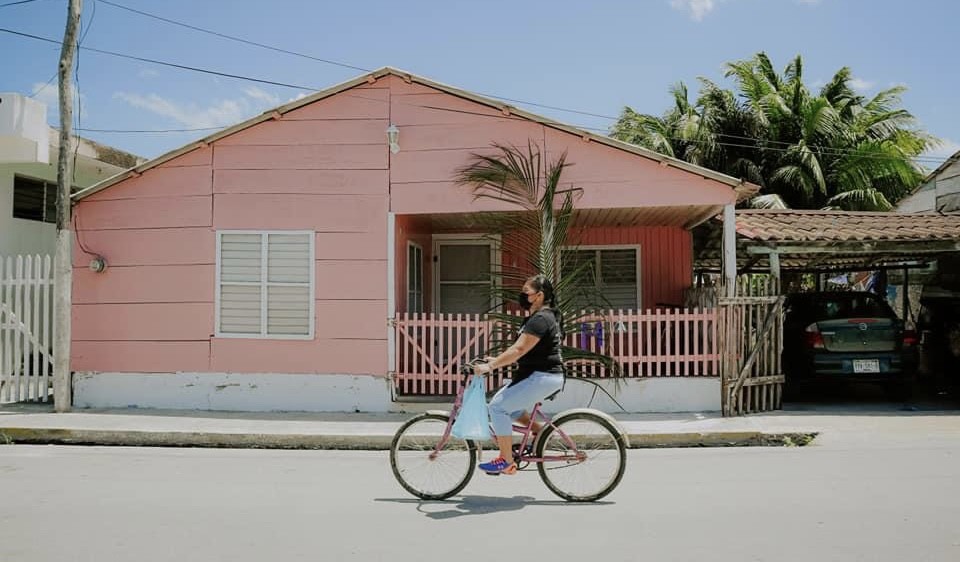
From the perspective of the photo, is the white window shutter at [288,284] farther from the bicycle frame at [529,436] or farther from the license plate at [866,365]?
the license plate at [866,365]

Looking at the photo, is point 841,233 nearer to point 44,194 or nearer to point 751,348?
point 751,348

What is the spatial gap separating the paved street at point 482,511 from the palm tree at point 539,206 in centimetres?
241

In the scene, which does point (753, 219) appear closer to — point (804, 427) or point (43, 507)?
point (804, 427)

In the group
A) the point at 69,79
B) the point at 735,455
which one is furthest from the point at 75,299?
the point at 735,455

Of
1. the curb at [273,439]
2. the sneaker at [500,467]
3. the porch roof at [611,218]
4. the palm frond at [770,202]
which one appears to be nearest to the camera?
the sneaker at [500,467]

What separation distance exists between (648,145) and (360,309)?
17421 millimetres

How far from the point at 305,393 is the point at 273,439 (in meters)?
1.60

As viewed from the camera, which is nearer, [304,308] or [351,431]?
[351,431]

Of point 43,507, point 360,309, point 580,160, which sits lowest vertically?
point 43,507

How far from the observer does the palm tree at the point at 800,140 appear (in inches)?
907

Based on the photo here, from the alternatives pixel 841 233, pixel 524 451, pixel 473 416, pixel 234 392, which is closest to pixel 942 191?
pixel 841 233

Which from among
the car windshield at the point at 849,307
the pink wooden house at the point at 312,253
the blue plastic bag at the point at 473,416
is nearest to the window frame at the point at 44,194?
the pink wooden house at the point at 312,253

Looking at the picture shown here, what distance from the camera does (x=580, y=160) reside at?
977 centimetres

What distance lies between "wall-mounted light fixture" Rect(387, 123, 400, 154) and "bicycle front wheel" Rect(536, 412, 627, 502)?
17.8ft
